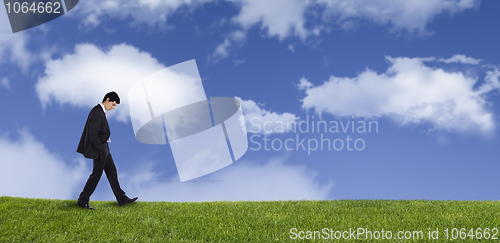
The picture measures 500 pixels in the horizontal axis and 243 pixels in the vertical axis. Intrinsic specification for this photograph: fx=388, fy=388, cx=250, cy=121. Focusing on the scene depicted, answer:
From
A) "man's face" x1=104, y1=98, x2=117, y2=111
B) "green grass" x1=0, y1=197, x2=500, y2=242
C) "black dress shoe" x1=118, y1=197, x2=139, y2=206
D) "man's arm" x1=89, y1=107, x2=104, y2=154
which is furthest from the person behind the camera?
"black dress shoe" x1=118, y1=197, x2=139, y2=206

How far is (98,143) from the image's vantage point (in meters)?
9.65

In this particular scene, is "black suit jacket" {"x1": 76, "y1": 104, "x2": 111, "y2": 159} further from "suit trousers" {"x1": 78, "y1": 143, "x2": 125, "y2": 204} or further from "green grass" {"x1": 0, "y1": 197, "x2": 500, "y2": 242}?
"green grass" {"x1": 0, "y1": 197, "x2": 500, "y2": 242}

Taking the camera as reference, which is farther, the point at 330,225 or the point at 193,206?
the point at 193,206

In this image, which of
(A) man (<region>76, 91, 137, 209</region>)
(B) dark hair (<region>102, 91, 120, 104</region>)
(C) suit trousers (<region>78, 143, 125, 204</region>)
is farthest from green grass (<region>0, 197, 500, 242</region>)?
(B) dark hair (<region>102, 91, 120, 104</region>)

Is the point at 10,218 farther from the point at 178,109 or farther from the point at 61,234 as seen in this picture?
the point at 178,109

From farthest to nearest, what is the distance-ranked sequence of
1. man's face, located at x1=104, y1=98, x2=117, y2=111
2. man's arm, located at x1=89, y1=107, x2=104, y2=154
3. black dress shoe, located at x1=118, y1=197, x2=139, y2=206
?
1. black dress shoe, located at x1=118, y1=197, x2=139, y2=206
2. man's face, located at x1=104, y1=98, x2=117, y2=111
3. man's arm, located at x1=89, y1=107, x2=104, y2=154

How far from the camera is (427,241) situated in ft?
27.8

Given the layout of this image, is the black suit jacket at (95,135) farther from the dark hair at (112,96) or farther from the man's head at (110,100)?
the dark hair at (112,96)

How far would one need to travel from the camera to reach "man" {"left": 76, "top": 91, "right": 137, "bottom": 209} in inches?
379

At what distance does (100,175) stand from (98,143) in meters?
1.00

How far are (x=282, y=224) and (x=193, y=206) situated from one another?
319cm

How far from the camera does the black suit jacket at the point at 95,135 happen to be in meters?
9.61

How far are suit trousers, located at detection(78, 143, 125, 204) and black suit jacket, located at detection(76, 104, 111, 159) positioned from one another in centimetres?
21

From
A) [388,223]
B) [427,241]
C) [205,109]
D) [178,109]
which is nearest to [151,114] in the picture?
[178,109]
